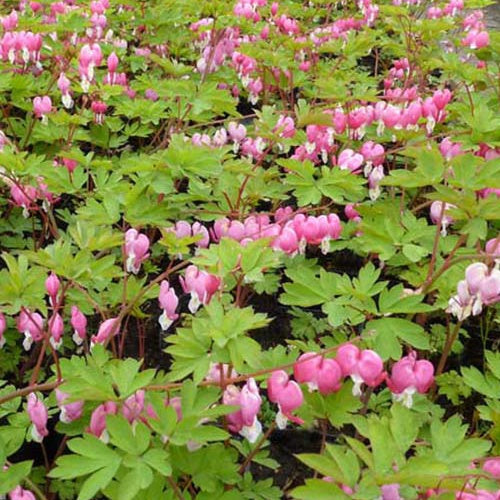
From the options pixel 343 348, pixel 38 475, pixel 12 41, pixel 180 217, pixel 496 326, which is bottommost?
pixel 496 326

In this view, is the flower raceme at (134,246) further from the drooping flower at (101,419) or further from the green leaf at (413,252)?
the green leaf at (413,252)

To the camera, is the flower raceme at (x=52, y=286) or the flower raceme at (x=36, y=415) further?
the flower raceme at (x=52, y=286)

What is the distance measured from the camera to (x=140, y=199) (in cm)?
240

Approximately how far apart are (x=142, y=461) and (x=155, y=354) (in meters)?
1.43

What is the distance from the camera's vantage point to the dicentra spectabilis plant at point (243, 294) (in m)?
1.57

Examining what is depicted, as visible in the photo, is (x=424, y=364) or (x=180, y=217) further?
(x=180, y=217)

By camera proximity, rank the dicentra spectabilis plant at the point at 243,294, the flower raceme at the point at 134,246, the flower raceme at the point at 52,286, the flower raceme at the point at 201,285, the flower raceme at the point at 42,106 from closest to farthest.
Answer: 1. the dicentra spectabilis plant at the point at 243,294
2. the flower raceme at the point at 201,285
3. the flower raceme at the point at 52,286
4. the flower raceme at the point at 134,246
5. the flower raceme at the point at 42,106

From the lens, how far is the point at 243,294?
257 cm

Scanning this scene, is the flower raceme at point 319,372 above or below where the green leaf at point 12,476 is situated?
above

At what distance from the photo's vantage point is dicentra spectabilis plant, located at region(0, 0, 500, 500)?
157 centimetres

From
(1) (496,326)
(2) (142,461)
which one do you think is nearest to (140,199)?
(2) (142,461)

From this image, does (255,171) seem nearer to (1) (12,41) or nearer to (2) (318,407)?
→ (2) (318,407)

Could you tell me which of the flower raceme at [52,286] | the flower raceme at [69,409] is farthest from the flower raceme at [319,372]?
the flower raceme at [52,286]

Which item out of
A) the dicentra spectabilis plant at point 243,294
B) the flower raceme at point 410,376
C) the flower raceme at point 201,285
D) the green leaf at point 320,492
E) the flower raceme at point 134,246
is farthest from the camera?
the flower raceme at point 134,246
